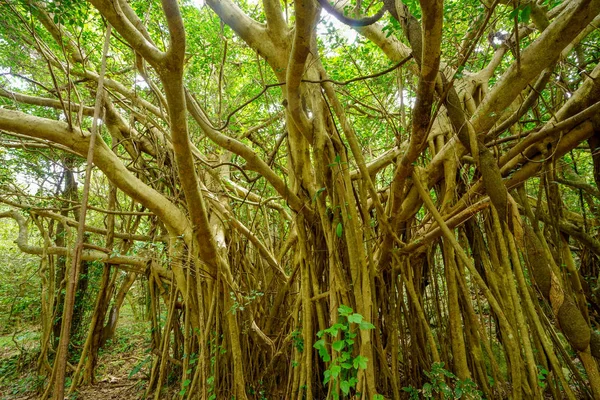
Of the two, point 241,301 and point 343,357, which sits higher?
point 241,301

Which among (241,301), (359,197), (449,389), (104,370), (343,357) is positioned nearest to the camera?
(343,357)

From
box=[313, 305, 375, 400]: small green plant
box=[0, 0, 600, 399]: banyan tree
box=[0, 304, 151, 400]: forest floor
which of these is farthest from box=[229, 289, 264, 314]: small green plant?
box=[0, 304, 151, 400]: forest floor

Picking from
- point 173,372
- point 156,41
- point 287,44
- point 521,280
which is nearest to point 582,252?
point 521,280

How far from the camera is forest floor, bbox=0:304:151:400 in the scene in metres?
3.47

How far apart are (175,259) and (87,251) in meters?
1.53

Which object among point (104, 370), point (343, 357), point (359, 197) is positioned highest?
point (359, 197)

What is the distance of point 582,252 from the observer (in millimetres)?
3326

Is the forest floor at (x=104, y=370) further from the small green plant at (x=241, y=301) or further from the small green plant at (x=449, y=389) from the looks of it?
the small green plant at (x=449, y=389)

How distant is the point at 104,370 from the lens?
4.12 m

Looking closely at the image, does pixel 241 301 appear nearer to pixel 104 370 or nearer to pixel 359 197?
pixel 359 197

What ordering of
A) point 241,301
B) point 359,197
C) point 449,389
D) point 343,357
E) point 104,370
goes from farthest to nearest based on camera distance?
point 104,370 → point 241,301 → point 359,197 → point 449,389 → point 343,357

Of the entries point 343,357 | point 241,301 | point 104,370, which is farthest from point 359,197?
point 104,370

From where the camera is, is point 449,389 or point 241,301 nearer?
point 449,389

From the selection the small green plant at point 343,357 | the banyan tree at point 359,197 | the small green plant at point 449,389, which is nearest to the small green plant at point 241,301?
the banyan tree at point 359,197
